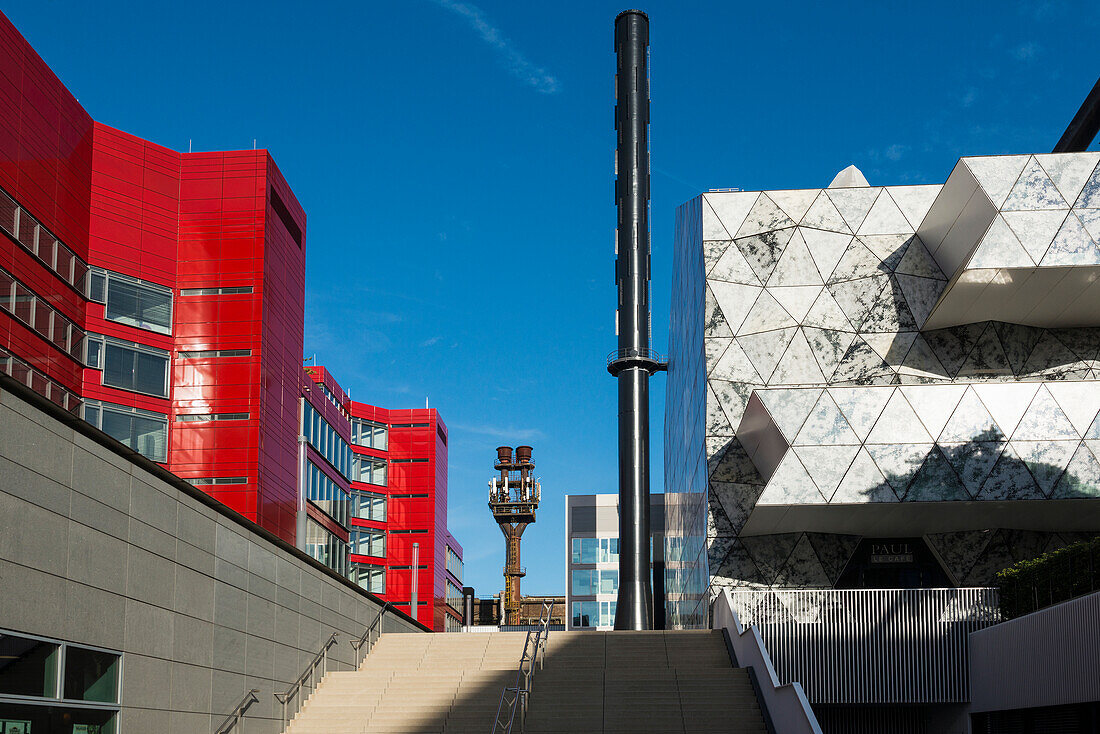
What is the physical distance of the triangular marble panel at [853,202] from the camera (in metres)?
30.9

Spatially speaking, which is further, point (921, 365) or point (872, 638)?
point (921, 365)

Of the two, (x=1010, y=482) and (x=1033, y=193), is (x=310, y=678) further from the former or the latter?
(x=1033, y=193)

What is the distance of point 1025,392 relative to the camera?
25969mm

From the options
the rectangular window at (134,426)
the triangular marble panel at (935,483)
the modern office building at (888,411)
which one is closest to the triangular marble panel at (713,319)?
the modern office building at (888,411)

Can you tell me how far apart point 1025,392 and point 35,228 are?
22614 millimetres

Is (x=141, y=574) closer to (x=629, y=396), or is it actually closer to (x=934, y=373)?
(x=934, y=373)

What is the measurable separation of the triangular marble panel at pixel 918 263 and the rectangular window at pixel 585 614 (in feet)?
121

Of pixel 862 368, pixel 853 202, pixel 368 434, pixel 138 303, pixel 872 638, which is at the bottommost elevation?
pixel 872 638

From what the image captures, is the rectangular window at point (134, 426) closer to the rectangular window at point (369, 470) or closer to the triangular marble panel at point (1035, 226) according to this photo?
the triangular marble panel at point (1035, 226)

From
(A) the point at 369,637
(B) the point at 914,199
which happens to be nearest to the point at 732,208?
(B) the point at 914,199

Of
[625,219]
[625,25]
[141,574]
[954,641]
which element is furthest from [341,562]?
[141,574]

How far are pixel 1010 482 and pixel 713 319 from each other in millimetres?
8600

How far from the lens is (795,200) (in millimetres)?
31312

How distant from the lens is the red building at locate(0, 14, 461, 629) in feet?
88.2
